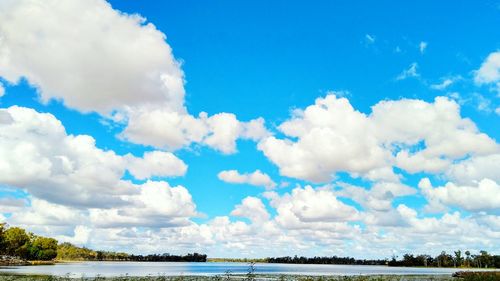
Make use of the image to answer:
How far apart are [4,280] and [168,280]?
2114 cm

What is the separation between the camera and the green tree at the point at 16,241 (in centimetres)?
17825

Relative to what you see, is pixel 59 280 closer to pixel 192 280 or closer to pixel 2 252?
pixel 192 280

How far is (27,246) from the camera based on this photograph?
194 m

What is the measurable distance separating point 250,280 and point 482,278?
101ft

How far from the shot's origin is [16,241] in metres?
182

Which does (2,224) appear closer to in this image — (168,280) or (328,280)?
(168,280)

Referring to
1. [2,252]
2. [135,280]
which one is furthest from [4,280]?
[2,252]

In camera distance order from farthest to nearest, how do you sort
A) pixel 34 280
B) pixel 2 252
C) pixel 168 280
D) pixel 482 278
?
pixel 2 252, pixel 168 280, pixel 34 280, pixel 482 278

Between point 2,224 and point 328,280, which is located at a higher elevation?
point 2,224

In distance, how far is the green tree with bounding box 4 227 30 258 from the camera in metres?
178

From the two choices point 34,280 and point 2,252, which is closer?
point 34,280

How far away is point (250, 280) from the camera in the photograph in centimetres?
6838

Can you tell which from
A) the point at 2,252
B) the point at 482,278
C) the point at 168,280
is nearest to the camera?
the point at 482,278

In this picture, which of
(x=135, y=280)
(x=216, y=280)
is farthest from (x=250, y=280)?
(x=135, y=280)
